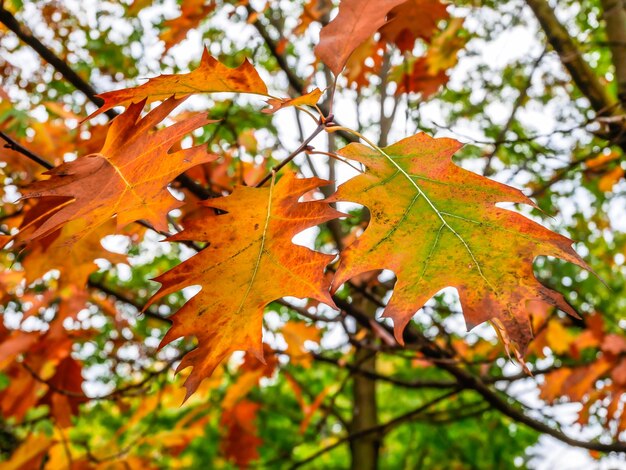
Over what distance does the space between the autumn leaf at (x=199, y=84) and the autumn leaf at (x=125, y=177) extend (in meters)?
0.02

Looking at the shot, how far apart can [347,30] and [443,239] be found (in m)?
0.54

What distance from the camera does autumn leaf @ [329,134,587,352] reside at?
91 cm

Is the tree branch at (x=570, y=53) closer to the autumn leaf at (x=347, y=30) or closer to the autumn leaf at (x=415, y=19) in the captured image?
the autumn leaf at (x=415, y=19)

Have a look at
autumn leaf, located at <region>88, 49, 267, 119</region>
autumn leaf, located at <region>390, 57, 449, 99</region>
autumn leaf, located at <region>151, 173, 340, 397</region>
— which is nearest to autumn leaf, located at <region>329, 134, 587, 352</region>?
autumn leaf, located at <region>151, 173, 340, 397</region>

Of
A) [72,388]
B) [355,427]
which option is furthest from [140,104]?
[355,427]

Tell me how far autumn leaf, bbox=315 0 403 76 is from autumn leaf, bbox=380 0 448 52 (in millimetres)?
756

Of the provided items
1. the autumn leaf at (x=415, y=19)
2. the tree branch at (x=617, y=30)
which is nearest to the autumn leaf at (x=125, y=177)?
the autumn leaf at (x=415, y=19)

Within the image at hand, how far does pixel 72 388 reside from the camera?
251cm

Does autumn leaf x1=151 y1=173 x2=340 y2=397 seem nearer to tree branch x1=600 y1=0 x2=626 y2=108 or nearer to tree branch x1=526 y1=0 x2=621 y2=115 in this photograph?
tree branch x1=526 y1=0 x2=621 y2=115

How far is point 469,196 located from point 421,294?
0.20 m

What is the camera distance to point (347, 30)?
1.27m

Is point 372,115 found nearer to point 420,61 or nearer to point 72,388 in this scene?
point 420,61

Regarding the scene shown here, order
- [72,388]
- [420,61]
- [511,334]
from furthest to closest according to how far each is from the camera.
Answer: [420,61] → [72,388] → [511,334]

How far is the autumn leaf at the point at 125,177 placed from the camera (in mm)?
939
